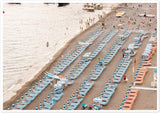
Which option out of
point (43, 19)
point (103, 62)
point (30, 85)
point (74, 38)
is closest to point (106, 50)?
point (103, 62)

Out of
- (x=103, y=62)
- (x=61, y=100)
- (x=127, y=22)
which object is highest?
(x=127, y=22)

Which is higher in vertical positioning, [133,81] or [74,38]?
[74,38]

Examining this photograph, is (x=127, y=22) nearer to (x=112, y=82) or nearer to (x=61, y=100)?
(x=112, y=82)

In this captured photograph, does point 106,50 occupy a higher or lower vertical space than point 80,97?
higher

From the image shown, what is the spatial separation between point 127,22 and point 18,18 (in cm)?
1729

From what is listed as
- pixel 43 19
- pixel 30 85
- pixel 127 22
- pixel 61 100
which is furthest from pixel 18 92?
pixel 43 19

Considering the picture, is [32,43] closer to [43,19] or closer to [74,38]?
[74,38]

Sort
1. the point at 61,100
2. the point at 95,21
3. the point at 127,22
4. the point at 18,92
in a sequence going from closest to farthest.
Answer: the point at 61,100
the point at 18,92
the point at 127,22
the point at 95,21

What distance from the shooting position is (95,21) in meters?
49.1

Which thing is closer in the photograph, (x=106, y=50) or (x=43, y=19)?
(x=106, y=50)

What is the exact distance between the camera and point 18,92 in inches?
1067

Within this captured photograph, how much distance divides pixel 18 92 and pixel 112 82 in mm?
7383

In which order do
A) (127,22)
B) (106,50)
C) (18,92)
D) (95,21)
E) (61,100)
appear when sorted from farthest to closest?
(95,21) < (127,22) < (106,50) < (18,92) < (61,100)

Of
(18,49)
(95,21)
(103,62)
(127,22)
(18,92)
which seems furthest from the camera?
(95,21)
